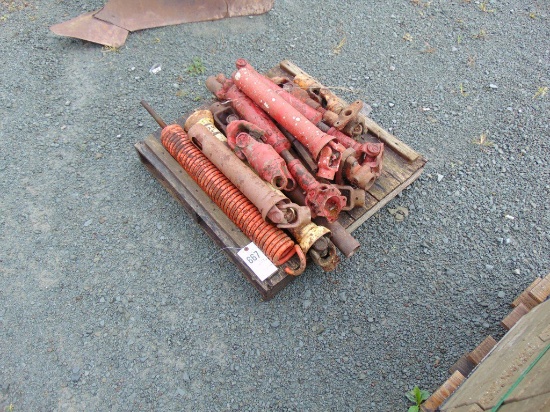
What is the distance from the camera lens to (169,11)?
445 centimetres

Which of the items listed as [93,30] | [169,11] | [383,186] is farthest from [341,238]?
[93,30]

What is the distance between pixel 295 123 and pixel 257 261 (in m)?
0.94

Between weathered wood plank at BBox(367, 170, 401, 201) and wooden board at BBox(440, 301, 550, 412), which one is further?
weathered wood plank at BBox(367, 170, 401, 201)

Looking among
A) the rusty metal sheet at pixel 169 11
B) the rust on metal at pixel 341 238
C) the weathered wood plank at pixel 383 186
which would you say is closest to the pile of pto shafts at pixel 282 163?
the rust on metal at pixel 341 238

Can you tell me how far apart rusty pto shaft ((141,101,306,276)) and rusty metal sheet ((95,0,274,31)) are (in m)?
1.95

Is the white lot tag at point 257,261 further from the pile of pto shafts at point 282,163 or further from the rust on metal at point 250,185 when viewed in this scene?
the rust on metal at point 250,185

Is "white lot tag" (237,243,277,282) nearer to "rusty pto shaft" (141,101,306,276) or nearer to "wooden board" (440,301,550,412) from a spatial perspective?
"rusty pto shaft" (141,101,306,276)

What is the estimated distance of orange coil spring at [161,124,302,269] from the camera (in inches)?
103

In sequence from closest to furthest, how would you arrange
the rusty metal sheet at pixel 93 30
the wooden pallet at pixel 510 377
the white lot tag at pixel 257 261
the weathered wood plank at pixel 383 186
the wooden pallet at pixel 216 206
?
the wooden pallet at pixel 510 377 < the white lot tag at pixel 257 261 < the wooden pallet at pixel 216 206 < the weathered wood plank at pixel 383 186 < the rusty metal sheet at pixel 93 30

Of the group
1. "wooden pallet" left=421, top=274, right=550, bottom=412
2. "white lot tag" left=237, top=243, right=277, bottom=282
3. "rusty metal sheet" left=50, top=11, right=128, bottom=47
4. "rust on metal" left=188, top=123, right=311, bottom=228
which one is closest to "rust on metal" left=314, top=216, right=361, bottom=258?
"rust on metal" left=188, top=123, right=311, bottom=228

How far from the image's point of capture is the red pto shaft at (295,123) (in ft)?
8.85

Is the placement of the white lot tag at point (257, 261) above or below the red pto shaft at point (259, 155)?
below

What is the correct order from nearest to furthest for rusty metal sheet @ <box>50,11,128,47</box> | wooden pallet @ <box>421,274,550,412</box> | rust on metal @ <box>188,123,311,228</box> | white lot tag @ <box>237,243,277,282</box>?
wooden pallet @ <box>421,274,550,412</box>
rust on metal @ <box>188,123,311,228</box>
white lot tag @ <box>237,243,277,282</box>
rusty metal sheet @ <box>50,11,128,47</box>

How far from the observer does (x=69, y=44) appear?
4398 mm
